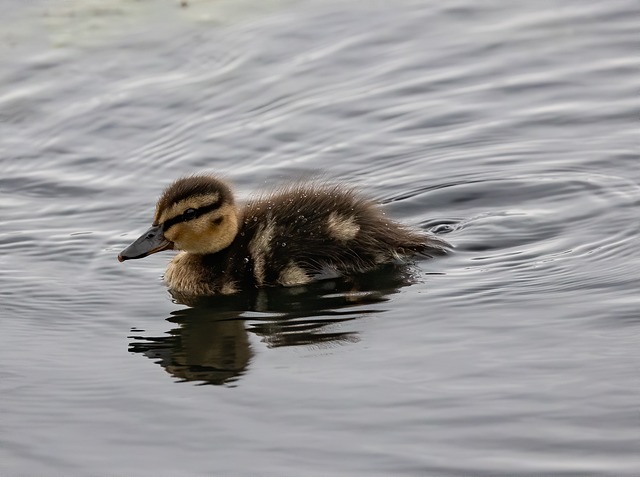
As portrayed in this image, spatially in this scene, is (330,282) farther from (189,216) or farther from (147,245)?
(147,245)

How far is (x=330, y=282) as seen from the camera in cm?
604

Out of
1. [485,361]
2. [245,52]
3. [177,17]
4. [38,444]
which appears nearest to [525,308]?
[485,361]

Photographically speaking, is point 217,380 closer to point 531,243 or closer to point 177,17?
point 531,243

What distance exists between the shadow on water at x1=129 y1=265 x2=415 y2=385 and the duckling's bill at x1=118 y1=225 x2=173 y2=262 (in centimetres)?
27

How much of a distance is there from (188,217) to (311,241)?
0.56 m

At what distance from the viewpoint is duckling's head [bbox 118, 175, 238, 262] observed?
6.07 meters

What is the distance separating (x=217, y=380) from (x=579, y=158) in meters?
2.79

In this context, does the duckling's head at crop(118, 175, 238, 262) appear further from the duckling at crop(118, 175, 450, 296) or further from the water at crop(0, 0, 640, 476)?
the water at crop(0, 0, 640, 476)

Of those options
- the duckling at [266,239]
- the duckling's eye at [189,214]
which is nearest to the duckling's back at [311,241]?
the duckling at [266,239]

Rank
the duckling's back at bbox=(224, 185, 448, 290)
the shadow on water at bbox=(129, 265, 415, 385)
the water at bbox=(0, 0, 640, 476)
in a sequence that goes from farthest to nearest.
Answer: the duckling's back at bbox=(224, 185, 448, 290) < the shadow on water at bbox=(129, 265, 415, 385) < the water at bbox=(0, 0, 640, 476)

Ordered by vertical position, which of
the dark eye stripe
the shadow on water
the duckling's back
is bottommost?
the shadow on water

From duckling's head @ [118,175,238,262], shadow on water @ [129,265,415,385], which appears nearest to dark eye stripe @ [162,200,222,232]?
duckling's head @ [118,175,238,262]

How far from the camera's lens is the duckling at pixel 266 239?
238 inches

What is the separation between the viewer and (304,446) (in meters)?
4.38
